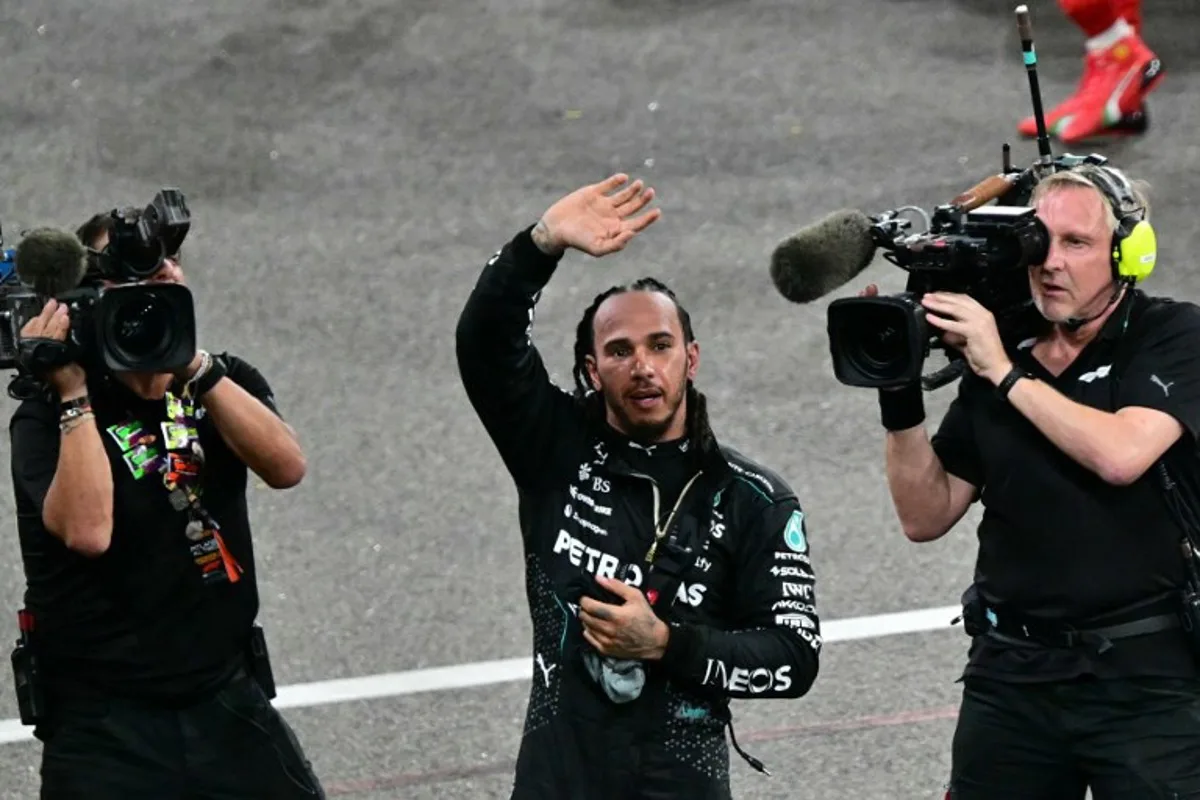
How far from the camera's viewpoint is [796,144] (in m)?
13.5

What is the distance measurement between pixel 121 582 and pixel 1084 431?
2.46 meters

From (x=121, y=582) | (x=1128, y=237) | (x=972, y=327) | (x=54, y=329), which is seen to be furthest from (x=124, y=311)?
(x=1128, y=237)

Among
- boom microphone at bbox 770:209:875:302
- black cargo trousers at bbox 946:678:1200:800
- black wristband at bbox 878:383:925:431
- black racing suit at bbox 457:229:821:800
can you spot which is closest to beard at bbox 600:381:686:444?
black racing suit at bbox 457:229:821:800

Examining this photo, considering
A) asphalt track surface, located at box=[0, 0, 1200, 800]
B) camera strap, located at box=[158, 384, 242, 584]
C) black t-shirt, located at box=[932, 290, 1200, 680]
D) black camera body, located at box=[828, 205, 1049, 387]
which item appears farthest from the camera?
asphalt track surface, located at box=[0, 0, 1200, 800]

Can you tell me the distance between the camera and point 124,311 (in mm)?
5484

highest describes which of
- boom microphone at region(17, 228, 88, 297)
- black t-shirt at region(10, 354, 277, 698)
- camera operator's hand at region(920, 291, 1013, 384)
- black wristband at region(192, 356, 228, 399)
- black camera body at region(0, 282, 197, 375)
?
boom microphone at region(17, 228, 88, 297)

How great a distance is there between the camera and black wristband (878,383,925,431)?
18.1 ft

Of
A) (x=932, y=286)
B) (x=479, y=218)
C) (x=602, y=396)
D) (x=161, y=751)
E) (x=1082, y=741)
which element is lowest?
(x=1082, y=741)

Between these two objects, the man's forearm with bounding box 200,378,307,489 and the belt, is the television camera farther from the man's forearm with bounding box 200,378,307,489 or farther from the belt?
the man's forearm with bounding box 200,378,307,489

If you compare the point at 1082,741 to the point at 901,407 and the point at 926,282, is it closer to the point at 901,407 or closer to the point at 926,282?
the point at 901,407

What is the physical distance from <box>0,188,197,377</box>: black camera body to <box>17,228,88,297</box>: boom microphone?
0.05 metres

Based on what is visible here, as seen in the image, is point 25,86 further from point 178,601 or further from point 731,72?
point 178,601

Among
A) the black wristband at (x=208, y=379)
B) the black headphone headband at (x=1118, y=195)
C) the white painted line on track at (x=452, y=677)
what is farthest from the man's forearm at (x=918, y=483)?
the white painted line on track at (x=452, y=677)

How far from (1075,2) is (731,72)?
244 centimetres
